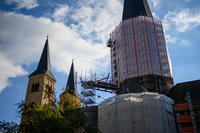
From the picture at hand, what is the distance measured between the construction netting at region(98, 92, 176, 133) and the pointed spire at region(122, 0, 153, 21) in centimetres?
2441

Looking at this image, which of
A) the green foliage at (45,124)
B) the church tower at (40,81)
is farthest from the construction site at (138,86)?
the green foliage at (45,124)

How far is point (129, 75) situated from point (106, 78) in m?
6.71

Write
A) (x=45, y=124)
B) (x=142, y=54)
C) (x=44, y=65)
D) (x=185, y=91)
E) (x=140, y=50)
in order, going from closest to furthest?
(x=45, y=124)
(x=185, y=91)
(x=142, y=54)
(x=140, y=50)
(x=44, y=65)

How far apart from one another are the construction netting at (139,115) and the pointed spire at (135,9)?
24.4 metres

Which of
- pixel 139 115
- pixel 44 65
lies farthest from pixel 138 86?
pixel 44 65

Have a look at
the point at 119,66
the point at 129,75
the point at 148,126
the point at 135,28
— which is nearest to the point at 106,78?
the point at 119,66

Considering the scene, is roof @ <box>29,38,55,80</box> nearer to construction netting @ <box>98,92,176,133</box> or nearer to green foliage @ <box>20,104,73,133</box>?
construction netting @ <box>98,92,176,133</box>

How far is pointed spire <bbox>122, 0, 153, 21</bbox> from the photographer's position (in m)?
43.2

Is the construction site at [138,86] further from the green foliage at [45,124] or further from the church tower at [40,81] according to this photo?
the green foliage at [45,124]

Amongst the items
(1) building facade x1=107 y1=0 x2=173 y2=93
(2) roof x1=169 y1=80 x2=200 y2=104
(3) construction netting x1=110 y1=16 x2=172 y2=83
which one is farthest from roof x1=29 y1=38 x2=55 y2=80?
(2) roof x1=169 y1=80 x2=200 y2=104

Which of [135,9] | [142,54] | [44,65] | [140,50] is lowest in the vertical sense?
[142,54]

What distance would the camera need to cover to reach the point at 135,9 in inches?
1738

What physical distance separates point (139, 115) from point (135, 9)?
92.9 ft

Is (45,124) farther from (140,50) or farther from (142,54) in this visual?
(140,50)
